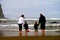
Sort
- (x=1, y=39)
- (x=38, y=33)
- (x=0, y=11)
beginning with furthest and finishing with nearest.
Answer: (x=0, y=11), (x=38, y=33), (x=1, y=39)

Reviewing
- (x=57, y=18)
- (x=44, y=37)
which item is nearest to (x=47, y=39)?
(x=44, y=37)

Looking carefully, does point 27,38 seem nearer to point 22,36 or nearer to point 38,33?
point 22,36

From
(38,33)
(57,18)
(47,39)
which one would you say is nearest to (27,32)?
(38,33)

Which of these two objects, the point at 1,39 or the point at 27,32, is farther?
the point at 27,32

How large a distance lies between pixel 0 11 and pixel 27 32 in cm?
4809

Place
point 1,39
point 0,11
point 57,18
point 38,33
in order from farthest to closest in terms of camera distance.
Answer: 1. point 0,11
2. point 57,18
3. point 38,33
4. point 1,39

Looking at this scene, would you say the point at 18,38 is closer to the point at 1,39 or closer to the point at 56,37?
the point at 1,39

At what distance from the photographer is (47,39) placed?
50.6ft

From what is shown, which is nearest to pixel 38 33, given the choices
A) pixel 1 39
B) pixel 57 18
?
pixel 1 39

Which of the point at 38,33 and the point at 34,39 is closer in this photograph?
the point at 34,39

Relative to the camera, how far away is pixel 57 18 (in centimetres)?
5519

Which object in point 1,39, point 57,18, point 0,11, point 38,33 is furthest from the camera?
point 0,11

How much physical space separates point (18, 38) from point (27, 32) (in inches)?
63.6

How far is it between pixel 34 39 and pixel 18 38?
0.93 metres
